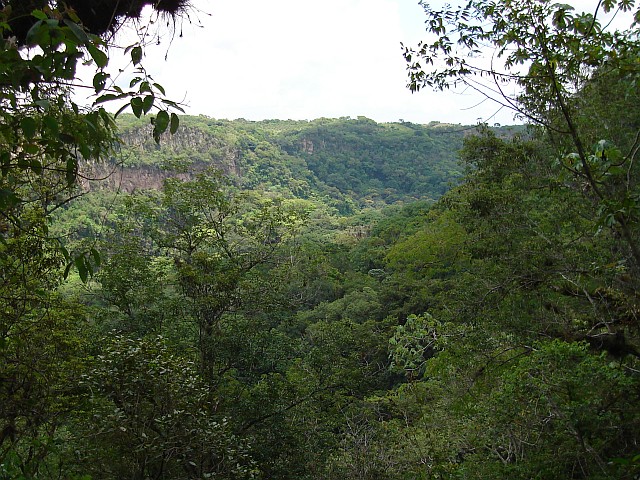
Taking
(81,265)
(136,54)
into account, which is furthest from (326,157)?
(81,265)

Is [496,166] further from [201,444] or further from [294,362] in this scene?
[201,444]

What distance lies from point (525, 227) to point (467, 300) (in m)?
1.48

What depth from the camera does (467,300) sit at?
8.22 meters

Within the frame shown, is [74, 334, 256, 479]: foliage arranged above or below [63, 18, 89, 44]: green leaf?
below

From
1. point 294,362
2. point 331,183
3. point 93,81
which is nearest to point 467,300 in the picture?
point 294,362

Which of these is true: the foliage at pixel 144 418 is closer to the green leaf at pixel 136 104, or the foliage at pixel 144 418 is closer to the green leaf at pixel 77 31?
the green leaf at pixel 136 104

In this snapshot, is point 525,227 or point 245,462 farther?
point 525,227

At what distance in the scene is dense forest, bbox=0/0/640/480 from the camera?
79.9 inches

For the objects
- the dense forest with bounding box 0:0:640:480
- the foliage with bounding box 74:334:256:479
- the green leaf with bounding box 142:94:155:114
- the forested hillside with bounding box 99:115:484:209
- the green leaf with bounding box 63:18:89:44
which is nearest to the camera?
the green leaf with bounding box 63:18:89:44

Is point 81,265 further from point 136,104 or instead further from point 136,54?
point 136,54

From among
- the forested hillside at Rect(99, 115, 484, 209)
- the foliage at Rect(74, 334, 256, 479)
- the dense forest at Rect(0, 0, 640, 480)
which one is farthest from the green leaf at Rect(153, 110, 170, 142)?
the forested hillside at Rect(99, 115, 484, 209)

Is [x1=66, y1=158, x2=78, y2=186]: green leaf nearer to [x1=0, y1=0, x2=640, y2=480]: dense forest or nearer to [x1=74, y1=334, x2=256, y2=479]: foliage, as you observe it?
[x1=0, y1=0, x2=640, y2=480]: dense forest

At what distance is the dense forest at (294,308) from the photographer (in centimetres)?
203

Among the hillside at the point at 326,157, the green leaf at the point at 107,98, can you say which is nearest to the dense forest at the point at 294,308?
the green leaf at the point at 107,98
